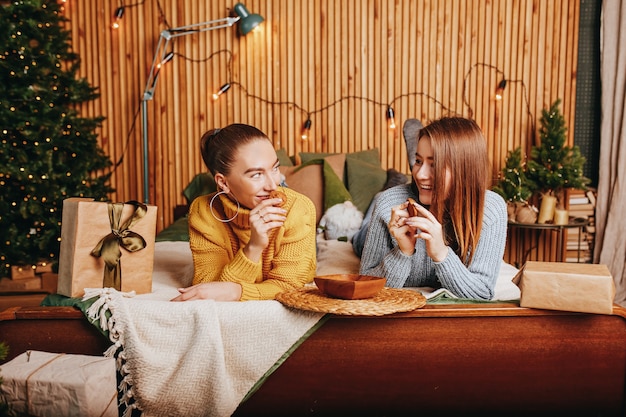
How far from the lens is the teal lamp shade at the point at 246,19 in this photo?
13.1ft

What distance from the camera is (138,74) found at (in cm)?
436

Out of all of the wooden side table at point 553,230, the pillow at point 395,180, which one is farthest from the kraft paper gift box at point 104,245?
the wooden side table at point 553,230

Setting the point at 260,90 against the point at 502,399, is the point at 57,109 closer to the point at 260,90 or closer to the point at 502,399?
the point at 260,90

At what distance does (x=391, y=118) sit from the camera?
424cm

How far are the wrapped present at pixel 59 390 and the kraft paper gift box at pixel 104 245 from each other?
41 centimetres

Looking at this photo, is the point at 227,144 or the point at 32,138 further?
the point at 32,138

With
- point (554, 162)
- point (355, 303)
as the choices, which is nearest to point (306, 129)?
point (554, 162)

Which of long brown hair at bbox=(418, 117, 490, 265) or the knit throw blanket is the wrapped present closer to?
the knit throw blanket

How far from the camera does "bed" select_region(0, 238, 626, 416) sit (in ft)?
4.94

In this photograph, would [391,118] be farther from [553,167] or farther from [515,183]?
[553,167]

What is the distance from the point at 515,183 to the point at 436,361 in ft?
8.87

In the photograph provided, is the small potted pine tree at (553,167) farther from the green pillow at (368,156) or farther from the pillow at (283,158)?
the pillow at (283,158)

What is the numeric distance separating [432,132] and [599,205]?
121 inches

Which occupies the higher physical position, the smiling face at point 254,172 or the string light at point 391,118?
the string light at point 391,118
